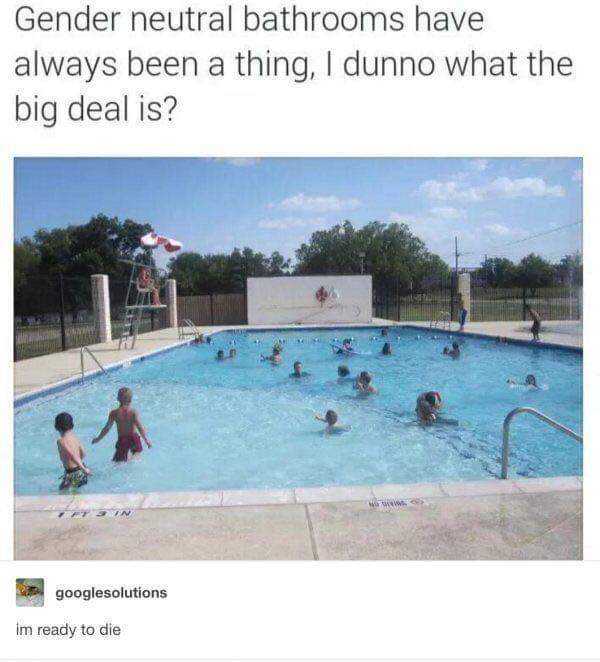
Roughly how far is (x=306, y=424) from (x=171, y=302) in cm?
1309

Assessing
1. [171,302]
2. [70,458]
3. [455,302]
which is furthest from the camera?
[171,302]

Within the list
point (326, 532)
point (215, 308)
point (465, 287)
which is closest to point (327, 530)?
point (326, 532)

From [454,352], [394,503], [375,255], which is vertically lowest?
[394,503]

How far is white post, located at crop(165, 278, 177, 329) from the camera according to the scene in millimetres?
17953

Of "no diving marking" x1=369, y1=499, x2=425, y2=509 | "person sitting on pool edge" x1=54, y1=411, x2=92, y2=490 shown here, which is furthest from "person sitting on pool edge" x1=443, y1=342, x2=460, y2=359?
"person sitting on pool edge" x1=54, y1=411, x2=92, y2=490

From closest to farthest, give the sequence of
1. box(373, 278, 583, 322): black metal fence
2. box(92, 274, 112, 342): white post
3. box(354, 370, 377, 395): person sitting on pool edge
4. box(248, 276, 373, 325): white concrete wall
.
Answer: box(354, 370, 377, 395): person sitting on pool edge < box(92, 274, 112, 342): white post < box(373, 278, 583, 322): black metal fence < box(248, 276, 373, 325): white concrete wall

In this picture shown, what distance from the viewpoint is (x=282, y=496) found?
277 cm

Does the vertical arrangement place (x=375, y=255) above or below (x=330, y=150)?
above

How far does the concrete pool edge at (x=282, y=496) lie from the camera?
2.67 meters

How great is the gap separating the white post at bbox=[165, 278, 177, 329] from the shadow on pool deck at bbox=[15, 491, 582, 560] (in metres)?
15.9

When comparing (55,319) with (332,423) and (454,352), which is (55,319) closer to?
(332,423)

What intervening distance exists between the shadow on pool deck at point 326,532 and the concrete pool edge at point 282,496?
0.06 m

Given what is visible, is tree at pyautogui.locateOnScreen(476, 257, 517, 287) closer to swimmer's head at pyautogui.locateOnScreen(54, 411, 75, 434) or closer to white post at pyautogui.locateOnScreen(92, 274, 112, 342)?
white post at pyautogui.locateOnScreen(92, 274, 112, 342)
